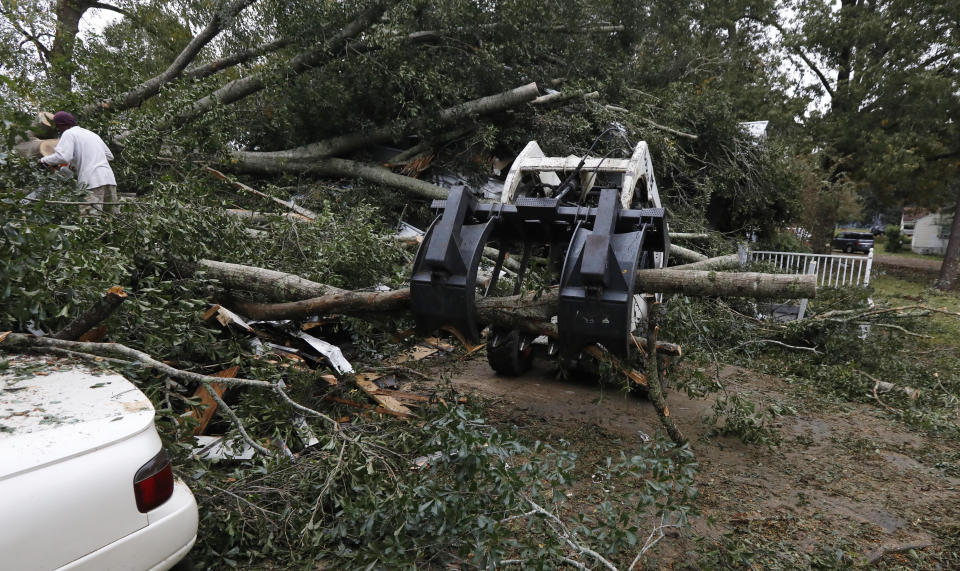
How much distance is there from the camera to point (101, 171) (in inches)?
217

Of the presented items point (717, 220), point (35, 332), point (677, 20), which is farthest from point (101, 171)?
point (677, 20)

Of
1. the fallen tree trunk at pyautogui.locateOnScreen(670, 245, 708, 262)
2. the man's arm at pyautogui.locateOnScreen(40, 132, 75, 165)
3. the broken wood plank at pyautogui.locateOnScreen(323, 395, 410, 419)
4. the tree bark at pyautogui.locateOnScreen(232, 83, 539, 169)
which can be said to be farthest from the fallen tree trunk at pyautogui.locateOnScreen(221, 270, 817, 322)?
the tree bark at pyautogui.locateOnScreen(232, 83, 539, 169)

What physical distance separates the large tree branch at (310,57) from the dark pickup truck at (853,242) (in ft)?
70.7

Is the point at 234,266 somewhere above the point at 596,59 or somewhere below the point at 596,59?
below

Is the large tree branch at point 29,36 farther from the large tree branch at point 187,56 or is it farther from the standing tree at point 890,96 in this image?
the standing tree at point 890,96

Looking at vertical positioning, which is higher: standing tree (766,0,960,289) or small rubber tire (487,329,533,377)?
standing tree (766,0,960,289)

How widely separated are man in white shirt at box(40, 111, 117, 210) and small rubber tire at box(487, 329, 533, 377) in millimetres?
3997

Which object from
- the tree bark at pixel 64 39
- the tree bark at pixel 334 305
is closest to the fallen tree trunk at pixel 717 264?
the tree bark at pixel 334 305

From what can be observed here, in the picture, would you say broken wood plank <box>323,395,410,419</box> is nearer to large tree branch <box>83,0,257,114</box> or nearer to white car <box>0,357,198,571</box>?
white car <box>0,357,198,571</box>

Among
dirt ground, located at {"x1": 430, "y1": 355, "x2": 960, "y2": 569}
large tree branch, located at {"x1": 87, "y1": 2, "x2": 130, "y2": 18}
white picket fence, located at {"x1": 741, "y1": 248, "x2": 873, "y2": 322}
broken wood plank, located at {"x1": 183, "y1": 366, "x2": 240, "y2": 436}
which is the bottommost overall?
dirt ground, located at {"x1": 430, "y1": 355, "x2": 960, "y2": 569}

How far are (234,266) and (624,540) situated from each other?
3.44 meters

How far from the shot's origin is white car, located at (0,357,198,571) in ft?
5.32

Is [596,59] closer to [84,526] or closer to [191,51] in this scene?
[191,51]

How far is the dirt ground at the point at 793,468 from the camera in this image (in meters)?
3.08
